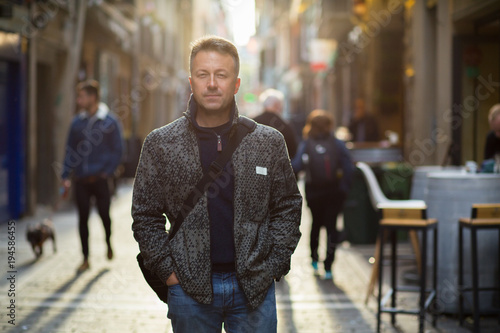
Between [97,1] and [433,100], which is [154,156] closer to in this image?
[433,100]

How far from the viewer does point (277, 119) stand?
7.85 m

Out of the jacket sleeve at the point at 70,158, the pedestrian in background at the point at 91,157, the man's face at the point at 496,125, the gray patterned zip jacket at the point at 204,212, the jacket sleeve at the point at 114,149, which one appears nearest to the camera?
the gray patterned zip jacket at the point at 204,212

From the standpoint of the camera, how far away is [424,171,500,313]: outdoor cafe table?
593 cm

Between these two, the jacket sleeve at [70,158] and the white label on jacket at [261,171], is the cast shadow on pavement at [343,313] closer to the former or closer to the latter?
the jacket sleeve at [70,158]

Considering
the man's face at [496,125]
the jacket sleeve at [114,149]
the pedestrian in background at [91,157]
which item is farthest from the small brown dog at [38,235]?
the man's face at [496,125]

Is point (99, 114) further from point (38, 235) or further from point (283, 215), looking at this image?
point (283, 215)

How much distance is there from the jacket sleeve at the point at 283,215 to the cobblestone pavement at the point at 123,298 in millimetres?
2800

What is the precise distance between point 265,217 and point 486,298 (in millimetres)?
3592

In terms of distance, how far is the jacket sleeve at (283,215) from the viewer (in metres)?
2.91

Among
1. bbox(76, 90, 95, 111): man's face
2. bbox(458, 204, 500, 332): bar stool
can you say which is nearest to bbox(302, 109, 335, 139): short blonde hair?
bbox(76, 90, 95, 111): man's face

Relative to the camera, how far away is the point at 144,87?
2738 cm

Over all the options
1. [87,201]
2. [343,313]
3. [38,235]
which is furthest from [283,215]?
[38,235]

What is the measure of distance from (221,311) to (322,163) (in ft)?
16.8

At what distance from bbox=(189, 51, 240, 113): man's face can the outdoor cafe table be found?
3.61m
